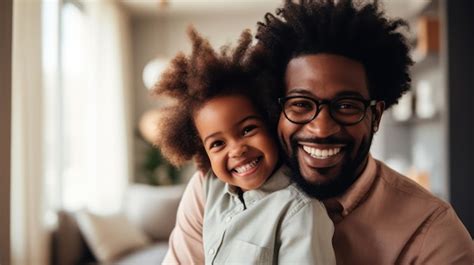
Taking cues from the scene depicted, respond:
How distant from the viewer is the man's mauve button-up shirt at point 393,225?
98 cm

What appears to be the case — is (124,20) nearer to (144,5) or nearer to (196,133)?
(144,5)

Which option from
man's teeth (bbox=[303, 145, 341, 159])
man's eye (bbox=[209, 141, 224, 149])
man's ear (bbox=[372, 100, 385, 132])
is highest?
man's ear (bbox=[372, 100, 385, 132])

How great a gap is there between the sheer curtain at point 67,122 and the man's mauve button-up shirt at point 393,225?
1.96 m

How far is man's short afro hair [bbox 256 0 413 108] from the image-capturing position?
1008mm

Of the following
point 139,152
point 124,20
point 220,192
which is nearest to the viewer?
point 220,192

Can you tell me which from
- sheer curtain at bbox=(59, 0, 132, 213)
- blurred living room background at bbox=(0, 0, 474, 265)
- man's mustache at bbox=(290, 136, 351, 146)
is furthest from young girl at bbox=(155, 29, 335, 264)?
sheer curtain at bbox=(59, 0, 132, 213)

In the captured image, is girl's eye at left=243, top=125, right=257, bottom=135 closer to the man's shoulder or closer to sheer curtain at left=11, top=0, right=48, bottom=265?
the man's shoulder

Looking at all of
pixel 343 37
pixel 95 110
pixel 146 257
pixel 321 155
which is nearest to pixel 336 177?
pixel 321 155

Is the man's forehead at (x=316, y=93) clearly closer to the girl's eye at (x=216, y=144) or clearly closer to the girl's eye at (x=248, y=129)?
the girl's eye at (x=248, y=129)

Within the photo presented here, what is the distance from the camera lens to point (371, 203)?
105 cm

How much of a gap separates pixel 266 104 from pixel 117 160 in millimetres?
3953

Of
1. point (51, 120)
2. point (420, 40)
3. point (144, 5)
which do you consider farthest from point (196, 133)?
point (144, 5)

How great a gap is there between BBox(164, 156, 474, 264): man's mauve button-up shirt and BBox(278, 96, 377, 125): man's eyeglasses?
6.5 inches

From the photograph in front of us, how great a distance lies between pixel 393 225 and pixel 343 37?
1.37 feet
